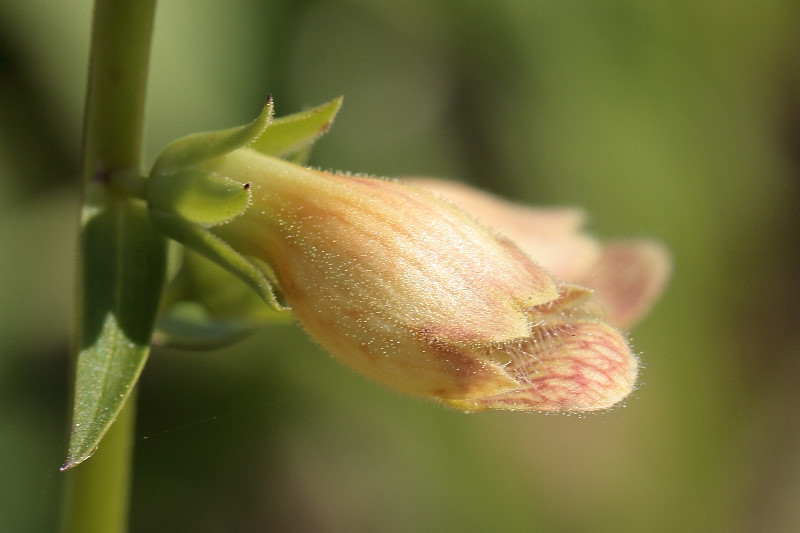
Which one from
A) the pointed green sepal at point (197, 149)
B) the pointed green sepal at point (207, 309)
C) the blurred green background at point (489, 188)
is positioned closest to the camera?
the pointed green sepal at point (197, 149)

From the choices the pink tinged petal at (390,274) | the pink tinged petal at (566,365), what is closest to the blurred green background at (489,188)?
the pink tinged petal at (390,274)

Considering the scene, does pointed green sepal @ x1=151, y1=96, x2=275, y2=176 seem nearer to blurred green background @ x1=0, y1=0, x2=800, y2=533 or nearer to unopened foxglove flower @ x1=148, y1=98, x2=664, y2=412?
unopened foxglove flower @ x1=148, y1=98, x2=664, y2=412

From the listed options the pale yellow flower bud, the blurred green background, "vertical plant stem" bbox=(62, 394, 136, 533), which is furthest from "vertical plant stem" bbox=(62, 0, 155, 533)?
the blurred green background

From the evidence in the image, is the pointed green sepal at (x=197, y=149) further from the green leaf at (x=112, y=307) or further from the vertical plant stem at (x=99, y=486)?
the vertical plant stem at (x=99, y=486)

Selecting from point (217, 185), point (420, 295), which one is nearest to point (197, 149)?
point (217, 185)

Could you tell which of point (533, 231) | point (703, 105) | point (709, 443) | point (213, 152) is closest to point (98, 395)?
point (213, 152)

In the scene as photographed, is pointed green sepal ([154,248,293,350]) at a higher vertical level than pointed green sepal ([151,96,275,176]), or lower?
lower

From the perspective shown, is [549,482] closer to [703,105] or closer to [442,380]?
[703,105]
